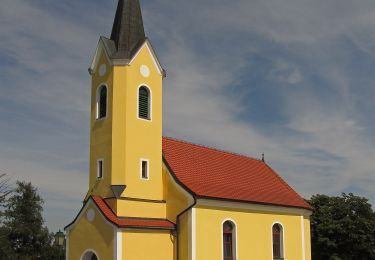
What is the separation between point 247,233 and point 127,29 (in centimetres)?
1382

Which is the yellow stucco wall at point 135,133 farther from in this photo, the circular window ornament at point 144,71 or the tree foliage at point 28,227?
the tree foliage at point 28,227

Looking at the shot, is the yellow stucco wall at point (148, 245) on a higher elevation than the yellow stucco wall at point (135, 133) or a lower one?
lower

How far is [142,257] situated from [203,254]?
3.33 m

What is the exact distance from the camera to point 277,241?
31578 mm

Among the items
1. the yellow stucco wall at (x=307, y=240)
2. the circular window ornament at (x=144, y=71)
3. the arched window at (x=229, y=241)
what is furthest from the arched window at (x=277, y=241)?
the circular window ornament at (x=144, y=71)

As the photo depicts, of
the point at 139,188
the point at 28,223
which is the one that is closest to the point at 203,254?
the point at 139,188

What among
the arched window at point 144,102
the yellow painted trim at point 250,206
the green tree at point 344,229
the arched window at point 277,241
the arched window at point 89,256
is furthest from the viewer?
the green tree at point 344,229

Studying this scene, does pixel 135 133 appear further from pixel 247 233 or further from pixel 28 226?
pixel 28 226

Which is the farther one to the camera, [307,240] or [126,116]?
[307,240]

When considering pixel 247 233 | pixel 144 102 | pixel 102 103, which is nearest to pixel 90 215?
pixel 102 103

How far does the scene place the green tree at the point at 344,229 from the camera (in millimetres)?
38656

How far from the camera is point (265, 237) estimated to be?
30219mm

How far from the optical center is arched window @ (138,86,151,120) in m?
27.2

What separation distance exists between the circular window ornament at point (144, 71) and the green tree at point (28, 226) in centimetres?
2583
